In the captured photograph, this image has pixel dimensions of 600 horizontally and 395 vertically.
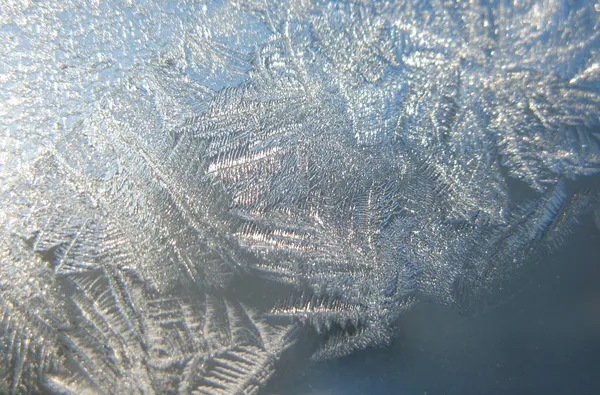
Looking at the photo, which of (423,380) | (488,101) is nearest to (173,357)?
(423,380)

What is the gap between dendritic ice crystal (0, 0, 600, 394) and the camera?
67 centimetres

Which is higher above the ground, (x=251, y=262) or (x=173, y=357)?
(x=251, y=262)

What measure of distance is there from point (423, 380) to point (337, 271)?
0.23 m

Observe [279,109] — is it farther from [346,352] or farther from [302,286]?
[346,352]

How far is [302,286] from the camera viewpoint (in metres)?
0.70

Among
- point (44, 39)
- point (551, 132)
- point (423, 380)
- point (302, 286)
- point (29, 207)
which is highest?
point (44, 39)

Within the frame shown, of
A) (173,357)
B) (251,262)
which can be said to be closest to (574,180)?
(251,262)

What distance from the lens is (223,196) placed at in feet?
2.30

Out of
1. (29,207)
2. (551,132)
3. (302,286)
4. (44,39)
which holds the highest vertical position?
(44,39)

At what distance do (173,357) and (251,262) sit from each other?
0.69ft

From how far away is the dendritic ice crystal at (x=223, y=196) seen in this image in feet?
2.19

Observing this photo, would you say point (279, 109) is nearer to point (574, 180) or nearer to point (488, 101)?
point (488, 101)

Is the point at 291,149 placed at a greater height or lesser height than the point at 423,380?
greater

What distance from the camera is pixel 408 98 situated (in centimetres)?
65
